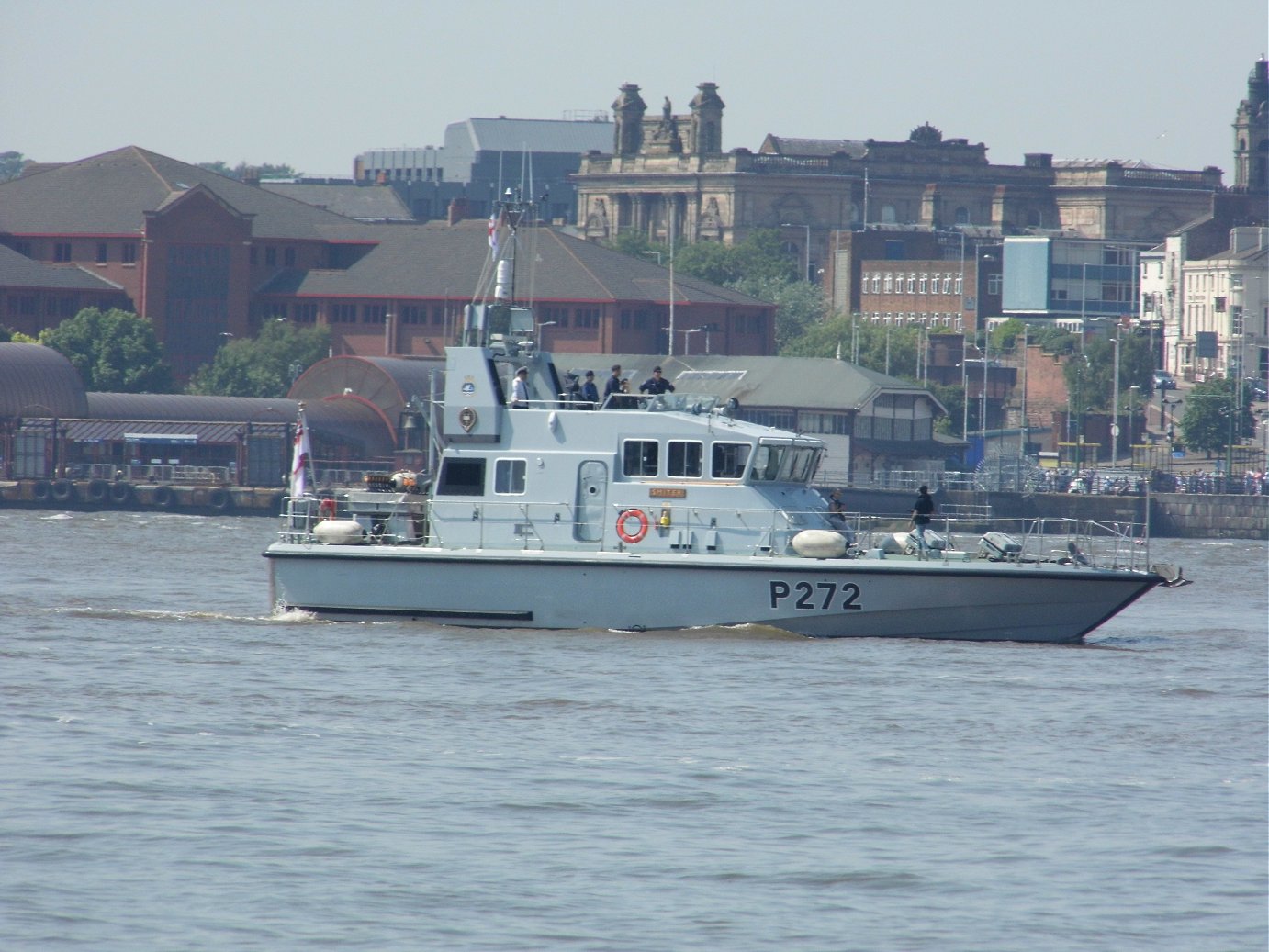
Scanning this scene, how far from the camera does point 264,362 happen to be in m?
111

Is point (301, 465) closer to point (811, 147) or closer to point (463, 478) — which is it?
point (463, 478)

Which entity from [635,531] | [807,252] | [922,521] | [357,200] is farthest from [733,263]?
[635,531]

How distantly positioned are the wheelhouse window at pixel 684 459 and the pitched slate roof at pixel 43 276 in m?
90.2

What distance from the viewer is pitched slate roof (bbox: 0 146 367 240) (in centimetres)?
12088

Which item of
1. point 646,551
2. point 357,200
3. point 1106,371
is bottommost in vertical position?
point 646,551

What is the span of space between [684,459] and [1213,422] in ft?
249

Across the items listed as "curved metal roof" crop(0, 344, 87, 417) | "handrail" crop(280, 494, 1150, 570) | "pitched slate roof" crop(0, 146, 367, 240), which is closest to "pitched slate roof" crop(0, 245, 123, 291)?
"pitched slate roof" crop(0, 146, 367, 240)

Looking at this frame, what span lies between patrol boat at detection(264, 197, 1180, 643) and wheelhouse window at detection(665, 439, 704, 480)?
2cm

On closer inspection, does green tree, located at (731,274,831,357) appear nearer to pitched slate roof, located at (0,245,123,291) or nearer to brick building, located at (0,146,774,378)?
brick building, located at (0,146,774,378)

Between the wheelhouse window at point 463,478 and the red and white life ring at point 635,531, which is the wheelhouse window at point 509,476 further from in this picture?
the red and white life ring at point 635,531

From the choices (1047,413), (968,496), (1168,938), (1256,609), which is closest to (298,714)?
(1168,938)

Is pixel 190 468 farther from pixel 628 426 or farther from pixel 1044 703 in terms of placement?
pixel 1044 703

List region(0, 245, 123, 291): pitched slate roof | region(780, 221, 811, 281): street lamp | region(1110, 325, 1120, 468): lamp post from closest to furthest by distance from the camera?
region(1110, 325, 1120, 468): lamp post < region(0, 245, 123, 291): pitched slate roof < region(780, 221, 811, 281): street lamp

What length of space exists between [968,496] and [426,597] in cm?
6039
